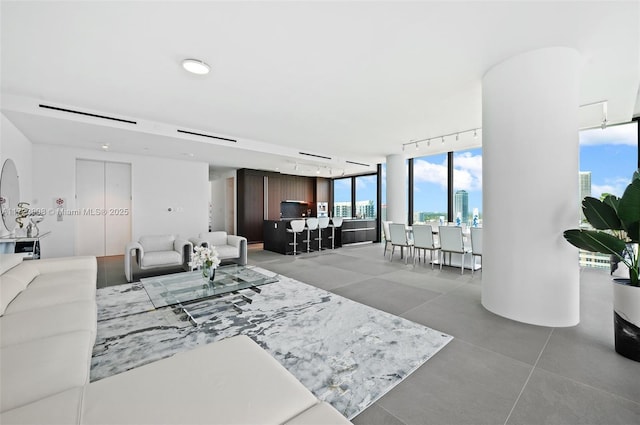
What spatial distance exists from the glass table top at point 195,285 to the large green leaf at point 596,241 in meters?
3.34

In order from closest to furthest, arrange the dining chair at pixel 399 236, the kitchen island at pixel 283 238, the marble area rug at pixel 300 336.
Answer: the marble area rug at pixel 300 336
the dining chair at pixel 399 236
the kitchen island at pixel 283 238

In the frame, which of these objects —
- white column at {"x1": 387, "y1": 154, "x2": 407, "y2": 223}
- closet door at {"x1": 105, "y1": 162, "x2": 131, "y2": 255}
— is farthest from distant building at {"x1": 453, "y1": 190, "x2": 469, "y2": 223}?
closet door at {"x1": 105, "y1": 162, "x2": 131, "y2": 255}

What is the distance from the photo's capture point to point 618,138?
5.25m

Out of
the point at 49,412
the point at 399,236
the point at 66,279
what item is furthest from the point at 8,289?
the point at 399,236

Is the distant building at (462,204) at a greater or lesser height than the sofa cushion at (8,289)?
greater

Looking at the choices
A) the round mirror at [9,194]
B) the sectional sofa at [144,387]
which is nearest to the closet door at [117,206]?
the round mirror at [9,194]

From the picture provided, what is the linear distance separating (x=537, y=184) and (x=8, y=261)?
585 cm

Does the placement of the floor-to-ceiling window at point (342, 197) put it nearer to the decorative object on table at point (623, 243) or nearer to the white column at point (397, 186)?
the white column at point (397, 186)

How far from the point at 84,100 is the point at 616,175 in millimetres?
9526

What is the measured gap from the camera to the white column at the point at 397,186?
7992 millimetres

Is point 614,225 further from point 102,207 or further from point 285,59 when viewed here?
point 102,207

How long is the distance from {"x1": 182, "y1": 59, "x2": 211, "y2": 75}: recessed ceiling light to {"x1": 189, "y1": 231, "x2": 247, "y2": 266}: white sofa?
347cm

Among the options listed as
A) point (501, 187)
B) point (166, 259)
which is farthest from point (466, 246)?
point (166, 259)

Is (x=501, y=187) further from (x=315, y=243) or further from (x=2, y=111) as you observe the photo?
(x=2, y=111)
